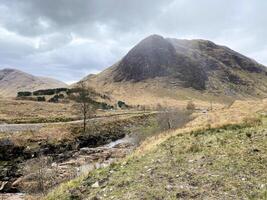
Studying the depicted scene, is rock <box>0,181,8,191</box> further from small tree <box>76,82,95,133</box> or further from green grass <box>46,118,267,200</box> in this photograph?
small tree <box>76,82,95,133</box>

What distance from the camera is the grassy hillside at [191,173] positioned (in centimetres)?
1561

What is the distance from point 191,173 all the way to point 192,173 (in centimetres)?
5

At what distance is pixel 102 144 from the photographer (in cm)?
6769

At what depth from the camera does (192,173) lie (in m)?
17.8

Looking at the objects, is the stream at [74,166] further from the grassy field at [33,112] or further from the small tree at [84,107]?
the grassy field at [33,112]

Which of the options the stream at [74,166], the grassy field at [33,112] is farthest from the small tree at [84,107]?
the stream at [74,166]

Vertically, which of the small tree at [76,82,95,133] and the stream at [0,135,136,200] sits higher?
the small tree at [76,82,95,133]

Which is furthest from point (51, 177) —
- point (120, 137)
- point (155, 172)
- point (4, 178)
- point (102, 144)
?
point (120, 137)

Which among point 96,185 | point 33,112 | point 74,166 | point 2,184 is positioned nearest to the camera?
point 96,185

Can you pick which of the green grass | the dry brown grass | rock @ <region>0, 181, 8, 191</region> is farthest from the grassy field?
the green grass

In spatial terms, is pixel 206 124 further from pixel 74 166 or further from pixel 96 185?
pixel 74 166

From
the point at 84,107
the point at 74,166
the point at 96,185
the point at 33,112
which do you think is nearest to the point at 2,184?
the point at 74,166

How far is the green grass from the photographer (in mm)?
15594

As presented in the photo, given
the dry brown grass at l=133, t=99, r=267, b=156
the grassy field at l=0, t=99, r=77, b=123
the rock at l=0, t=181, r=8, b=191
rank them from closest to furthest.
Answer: the dry brown grass at l=133, t=99, r=267, b=156 < the rock at l=0, t=181, r=8, b=191 < the grassy field at l=0, t=99, r=77, b=123
